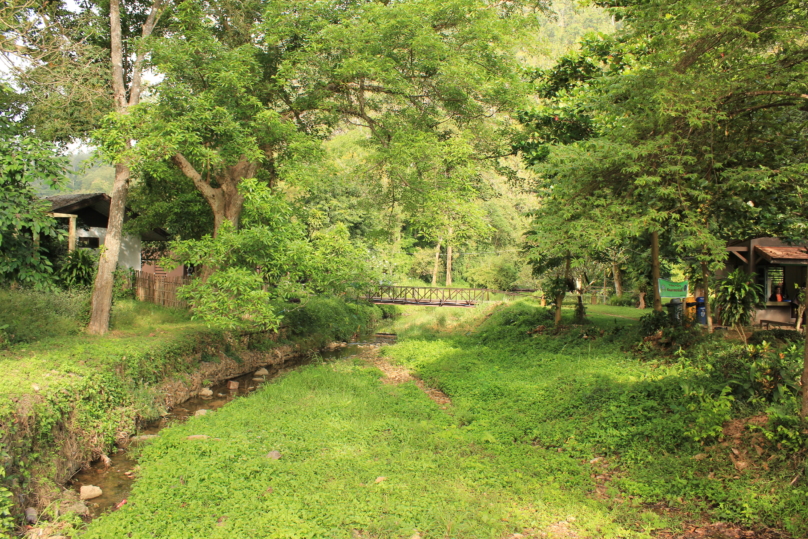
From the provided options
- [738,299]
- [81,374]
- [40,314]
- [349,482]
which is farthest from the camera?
[40,314]

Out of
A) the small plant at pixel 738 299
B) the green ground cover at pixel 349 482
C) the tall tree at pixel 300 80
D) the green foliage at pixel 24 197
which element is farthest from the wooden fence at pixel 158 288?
the small plant at pixel 738 299

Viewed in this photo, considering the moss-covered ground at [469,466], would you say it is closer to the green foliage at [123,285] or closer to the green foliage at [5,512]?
the green foliage at [5,512]

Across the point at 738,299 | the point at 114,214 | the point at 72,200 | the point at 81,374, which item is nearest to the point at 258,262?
the point at 114,214

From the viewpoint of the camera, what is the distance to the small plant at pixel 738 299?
11.2 meters

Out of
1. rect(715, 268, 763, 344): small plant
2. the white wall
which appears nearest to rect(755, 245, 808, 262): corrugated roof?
rect(715, 268, 763, 344): small plant

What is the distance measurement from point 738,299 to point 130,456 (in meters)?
12.5

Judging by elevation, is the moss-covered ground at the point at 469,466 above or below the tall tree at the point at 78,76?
below

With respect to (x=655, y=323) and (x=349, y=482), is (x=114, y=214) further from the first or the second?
(x=655, y=323)

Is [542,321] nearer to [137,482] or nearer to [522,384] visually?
[522,384]

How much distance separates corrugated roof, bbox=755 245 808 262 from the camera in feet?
44.3

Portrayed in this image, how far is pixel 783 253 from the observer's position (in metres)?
13.8

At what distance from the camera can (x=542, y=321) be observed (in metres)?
16.1

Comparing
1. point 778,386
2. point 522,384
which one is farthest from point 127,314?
point 778,386

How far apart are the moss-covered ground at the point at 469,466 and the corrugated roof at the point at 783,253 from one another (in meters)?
5.93
